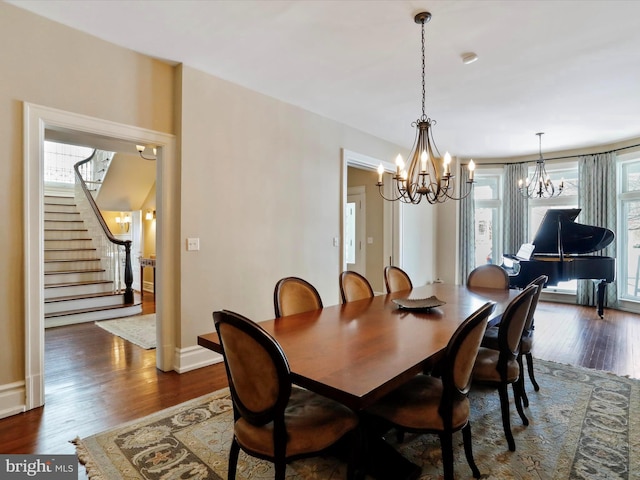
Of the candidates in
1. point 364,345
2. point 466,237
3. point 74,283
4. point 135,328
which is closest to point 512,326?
point 364,345

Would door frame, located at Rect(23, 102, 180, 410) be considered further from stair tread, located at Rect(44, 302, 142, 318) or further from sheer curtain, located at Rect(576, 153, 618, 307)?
sheer curtain, located at Rect(576, 153, 618, 307)

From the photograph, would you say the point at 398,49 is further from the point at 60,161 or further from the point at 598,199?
the point at 60,161

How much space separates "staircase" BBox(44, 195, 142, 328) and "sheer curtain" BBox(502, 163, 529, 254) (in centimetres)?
682

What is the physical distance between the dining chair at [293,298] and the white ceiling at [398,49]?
1878 millimetres

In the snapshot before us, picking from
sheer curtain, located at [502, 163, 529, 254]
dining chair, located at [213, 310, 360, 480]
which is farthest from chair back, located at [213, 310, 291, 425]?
sheer curtain, located at [502, 163, 529, 254]

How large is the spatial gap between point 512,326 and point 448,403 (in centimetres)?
76

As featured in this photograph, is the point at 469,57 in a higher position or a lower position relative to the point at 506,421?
higher

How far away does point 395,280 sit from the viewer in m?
3.56

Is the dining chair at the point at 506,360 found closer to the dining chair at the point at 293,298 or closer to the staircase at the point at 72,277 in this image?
the dining chair at the point at 293,298

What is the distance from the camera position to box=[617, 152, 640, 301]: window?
582 centimetres

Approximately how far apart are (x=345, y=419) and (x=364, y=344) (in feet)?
1.17

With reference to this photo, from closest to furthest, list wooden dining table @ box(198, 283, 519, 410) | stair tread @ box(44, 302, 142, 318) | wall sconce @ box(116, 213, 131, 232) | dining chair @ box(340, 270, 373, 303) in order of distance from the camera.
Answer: wooden dining table @ box(198, 283, 519, 410) < dining chair @ box(340, 270, 373, 303) < stair tread @ box(44, 302, 142, 318) < wall sconce @ box(116, 213, 131, 232)

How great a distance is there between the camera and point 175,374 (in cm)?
313
